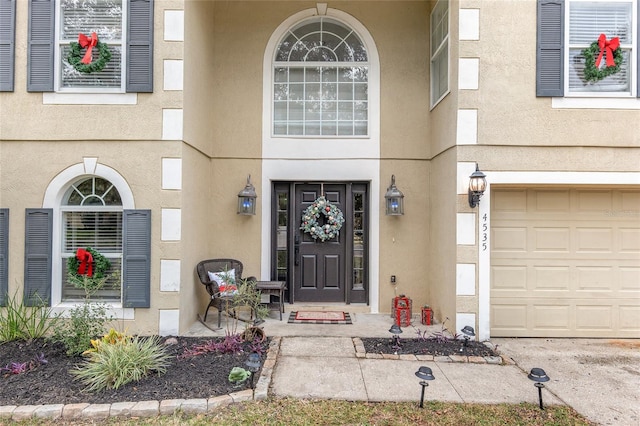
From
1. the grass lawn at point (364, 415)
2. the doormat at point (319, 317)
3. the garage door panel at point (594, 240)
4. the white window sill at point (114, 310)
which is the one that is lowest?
the grass lawn at point (364, 415)

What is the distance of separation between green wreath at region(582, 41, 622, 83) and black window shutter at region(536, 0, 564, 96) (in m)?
0.35

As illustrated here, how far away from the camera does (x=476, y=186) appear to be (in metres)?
4.45

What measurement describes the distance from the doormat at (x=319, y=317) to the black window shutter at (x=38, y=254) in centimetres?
332

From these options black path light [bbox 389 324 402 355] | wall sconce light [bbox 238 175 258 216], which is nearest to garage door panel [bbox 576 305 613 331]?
black path light [bbox 389 324 402 355]

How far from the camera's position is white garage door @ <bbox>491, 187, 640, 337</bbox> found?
16.3 feet

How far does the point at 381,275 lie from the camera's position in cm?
589

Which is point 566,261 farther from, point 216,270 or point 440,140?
point 216,270

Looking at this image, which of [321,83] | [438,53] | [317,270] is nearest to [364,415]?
[317,270]

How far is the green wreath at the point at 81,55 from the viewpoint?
4684 mm

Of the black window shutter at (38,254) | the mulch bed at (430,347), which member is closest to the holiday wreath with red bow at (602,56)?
the mulch bed at (430,347)

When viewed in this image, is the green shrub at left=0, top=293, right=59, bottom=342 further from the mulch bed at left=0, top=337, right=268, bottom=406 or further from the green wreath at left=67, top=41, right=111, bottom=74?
the green wreath at left=67, top=41, right=111, bottom=74

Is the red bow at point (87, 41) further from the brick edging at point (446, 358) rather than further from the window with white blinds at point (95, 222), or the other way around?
the brick edging at point (446, 358)

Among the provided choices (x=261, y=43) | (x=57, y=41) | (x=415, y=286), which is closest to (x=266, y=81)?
(x=261, y=43)

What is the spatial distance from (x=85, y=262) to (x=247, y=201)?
2.32 meters
